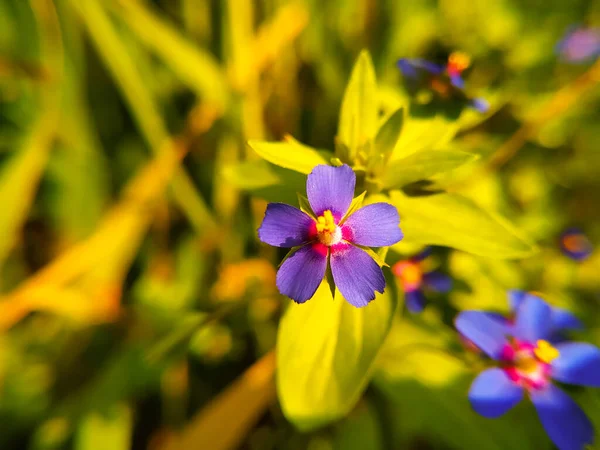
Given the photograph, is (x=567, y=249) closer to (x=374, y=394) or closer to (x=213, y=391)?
(x=374, y=394)

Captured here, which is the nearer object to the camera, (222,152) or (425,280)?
(425,280)

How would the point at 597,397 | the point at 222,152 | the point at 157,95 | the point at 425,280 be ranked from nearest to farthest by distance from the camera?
1. the point at 597,397
2. the point at 425,280
3. the point at 222,152
4. the point at 157,95

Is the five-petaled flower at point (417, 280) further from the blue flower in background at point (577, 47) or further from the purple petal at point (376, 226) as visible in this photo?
the blue flower in background at point (577, 47)

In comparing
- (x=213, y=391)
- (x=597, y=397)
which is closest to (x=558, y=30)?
(x=597, y=397)

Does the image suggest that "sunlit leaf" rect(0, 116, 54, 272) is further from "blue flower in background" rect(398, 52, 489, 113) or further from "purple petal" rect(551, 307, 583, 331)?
"purple petal" rect(551, 307, 583, 331)

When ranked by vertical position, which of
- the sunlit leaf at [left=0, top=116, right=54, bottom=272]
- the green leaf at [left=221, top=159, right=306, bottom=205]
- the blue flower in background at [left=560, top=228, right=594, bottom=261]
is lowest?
the blue flower in background at [left=560, top=228, right=594, bottom=261]

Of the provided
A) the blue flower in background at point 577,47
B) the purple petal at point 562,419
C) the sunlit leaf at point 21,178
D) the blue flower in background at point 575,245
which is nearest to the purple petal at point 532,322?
the purple petal at point 562,419

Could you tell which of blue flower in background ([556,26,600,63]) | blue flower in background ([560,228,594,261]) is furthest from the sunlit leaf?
blue flower in background ([556,26,600,63])

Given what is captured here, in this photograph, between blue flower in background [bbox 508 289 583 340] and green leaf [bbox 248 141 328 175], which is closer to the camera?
green leaf [bbox 248 141 328 175]

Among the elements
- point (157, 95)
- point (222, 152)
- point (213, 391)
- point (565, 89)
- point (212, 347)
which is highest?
point (157, 95)
